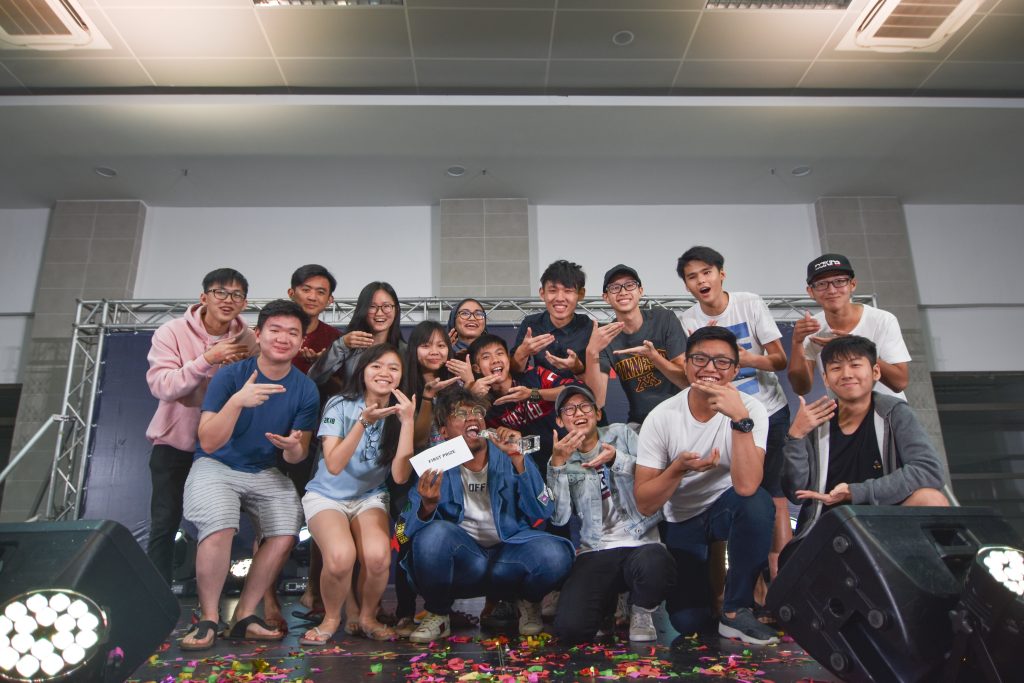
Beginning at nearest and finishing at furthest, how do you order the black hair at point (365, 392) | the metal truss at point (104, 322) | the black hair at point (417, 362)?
the black hair at point (365, 392) < the black hair at point (417, 362) < the metal truss at point (104, 322)

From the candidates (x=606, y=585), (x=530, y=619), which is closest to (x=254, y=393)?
(x=530, y=619)

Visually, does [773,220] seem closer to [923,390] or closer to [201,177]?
[923,390]

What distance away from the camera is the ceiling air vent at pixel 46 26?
414 centimetres

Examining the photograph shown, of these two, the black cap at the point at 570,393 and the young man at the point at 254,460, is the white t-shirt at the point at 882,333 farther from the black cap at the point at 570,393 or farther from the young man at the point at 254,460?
the young man at the point at 254,460

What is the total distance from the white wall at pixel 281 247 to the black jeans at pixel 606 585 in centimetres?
411

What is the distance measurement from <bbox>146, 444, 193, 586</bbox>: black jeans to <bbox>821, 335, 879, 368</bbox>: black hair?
8.35 ft

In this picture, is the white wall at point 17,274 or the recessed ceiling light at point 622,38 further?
the white wall at point 17,274

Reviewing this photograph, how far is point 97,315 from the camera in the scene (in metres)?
5.51

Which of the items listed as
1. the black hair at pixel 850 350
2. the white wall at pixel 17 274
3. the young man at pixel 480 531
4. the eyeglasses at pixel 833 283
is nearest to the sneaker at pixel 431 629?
the young man at pixel 480 531

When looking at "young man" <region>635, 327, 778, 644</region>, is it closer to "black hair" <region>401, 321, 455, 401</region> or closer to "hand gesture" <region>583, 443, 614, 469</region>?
"hand gesture" <region>583, 443, 614, 469</region>

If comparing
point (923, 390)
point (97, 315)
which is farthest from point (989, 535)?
point (97, 315)

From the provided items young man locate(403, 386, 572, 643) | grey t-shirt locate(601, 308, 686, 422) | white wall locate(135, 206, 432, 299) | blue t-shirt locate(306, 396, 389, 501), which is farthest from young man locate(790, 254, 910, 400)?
white wall locate(135, 206, 432, 299)

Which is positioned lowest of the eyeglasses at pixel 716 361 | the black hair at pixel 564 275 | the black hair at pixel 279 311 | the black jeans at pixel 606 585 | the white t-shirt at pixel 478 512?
the black jeans at pixel 606 585

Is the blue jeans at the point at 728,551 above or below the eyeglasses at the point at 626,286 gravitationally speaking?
below
